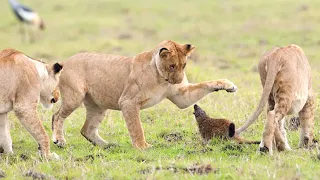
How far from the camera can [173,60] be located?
23.2 ft

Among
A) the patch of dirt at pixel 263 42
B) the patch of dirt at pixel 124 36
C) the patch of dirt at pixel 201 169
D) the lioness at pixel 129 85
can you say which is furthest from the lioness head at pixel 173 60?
the patch of dirt at pixel 124 36

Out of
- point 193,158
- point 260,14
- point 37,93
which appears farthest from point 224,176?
point 260,14

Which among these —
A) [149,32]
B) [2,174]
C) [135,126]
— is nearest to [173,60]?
[135,126]

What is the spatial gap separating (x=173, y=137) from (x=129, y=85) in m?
0.89

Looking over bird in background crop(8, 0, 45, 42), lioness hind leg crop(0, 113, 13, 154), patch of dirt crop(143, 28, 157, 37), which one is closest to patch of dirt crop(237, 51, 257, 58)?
patch of dirt crop(143, 28, 157, 37)

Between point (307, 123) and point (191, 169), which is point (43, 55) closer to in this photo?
point (307, 123)

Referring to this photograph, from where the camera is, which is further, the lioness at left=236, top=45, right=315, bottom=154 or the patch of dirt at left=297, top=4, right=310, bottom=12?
the patch of dirt at left=297, top=4, right=310, bottom=12

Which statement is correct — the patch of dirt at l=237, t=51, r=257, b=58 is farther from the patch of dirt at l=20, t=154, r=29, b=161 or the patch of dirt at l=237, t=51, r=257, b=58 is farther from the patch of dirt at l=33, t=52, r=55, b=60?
the patch of dirt at l=20, t=154, r=29, b=161

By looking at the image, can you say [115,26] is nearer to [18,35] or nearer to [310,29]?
[18,35]

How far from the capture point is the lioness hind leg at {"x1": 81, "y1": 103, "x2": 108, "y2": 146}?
7.96 metres

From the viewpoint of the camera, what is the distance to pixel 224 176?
18.7ft

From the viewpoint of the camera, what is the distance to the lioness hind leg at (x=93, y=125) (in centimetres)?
796

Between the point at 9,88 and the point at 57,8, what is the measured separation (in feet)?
56.7

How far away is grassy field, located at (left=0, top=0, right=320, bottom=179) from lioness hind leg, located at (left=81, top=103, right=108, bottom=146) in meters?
0.12
